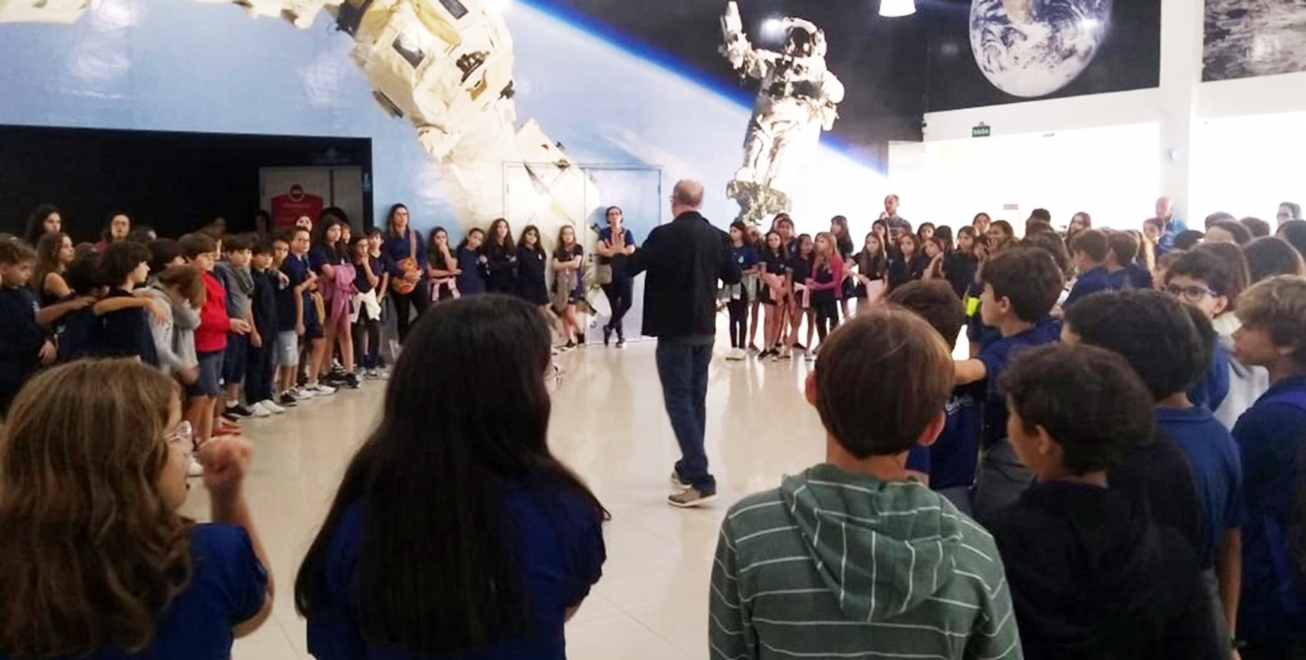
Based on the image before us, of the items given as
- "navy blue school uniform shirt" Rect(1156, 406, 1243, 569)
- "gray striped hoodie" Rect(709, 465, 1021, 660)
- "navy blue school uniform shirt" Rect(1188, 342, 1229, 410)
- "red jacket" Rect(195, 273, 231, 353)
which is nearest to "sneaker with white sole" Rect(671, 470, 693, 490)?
"navy blue school uniform shirt" Rect(1188, 342, 1229, 410)

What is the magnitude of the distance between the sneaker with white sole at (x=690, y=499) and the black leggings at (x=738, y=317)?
5.87 m

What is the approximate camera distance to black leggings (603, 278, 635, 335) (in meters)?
11.9

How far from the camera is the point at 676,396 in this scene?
209 inches

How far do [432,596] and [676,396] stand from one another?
3.81 m

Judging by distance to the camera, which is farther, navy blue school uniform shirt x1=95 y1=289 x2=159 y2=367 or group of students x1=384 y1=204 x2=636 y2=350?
group of students x1=384 y1=204 x2=636 y2=350

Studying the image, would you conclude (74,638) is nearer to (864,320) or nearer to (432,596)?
(432,596)

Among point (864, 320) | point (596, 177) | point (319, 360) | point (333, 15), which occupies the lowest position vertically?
point (319, 360)

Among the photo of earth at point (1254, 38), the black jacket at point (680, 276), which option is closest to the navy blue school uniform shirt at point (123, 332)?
the black jacket at point (680, 276)

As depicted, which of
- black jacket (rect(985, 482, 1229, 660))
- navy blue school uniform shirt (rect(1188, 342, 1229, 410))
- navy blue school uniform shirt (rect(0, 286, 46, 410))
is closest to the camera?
black jacket (rect(985, 482, 1229, 660))

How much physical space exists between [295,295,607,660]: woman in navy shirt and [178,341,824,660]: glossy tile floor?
956 millimetres

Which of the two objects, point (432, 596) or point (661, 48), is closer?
point (432, 596)

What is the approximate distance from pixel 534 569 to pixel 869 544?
1.69 feet

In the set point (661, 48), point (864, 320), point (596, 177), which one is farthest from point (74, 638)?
point (661, 48)

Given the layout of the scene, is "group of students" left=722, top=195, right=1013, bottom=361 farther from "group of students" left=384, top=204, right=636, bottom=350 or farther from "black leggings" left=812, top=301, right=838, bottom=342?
"group of students" left=384, top=204, right=636, bottom=350
